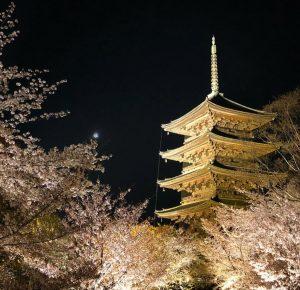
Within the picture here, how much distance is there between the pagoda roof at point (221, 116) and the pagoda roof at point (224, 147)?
1.59m

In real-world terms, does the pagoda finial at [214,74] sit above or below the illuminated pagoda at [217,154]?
above

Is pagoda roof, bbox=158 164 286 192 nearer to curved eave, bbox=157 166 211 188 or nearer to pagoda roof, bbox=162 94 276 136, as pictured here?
curved eave, bbox=157 166 211 188

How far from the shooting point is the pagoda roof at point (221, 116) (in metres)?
21.2

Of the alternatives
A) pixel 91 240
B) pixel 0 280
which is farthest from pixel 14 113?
pixel 91 240

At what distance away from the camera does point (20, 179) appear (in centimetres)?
731

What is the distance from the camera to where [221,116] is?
859 inches

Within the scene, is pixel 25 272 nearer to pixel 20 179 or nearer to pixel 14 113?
pixel 20 179

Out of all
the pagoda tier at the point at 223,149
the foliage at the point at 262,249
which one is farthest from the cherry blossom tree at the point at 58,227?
the pagoda tier at the point at 223,149

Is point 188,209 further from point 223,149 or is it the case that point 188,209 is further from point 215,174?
point 223,149

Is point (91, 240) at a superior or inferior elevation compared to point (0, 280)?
superior

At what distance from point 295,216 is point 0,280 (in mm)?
7409

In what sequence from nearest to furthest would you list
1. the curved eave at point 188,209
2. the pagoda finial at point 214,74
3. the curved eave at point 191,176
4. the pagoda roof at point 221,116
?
the curved eave at point 188,209 < the curved eave at point 191,176 < the pagoda roof at point 221,116 < the pagoda finial at point 214,74

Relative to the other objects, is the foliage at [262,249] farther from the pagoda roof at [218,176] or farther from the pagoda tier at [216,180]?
the pagoda tier at [216,180]

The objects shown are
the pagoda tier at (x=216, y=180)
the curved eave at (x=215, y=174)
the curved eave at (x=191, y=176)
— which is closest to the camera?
the curved eave at (x=215, y=174)
